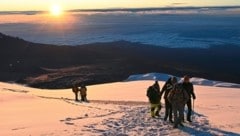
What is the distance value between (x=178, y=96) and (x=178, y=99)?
0.11 meters

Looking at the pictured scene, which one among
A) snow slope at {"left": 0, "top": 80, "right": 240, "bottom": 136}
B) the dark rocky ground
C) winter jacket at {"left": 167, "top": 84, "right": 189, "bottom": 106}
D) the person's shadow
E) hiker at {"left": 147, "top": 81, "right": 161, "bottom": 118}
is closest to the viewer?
the person's shadow

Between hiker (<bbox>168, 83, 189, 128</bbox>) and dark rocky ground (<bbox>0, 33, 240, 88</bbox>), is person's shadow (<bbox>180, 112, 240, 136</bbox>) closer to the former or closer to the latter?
hiker (<bbox>168, 83, 189, 128</bbox>)

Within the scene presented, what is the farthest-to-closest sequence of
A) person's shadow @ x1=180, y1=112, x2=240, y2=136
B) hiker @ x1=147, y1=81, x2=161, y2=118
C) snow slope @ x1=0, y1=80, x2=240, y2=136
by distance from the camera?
1. hiker @ x1=147, y1=81, x2=161, y2=118
2. snow slope @ x1=0, y1=80, x2=240, y2=136
3. person's shadow @ x1=180, y1=112, x2=240, y2=136

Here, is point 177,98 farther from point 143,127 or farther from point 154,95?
point 154,95

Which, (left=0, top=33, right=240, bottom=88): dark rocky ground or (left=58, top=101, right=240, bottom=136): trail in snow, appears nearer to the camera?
(left=58, top=101, right=240, bottom=136): trail in snow

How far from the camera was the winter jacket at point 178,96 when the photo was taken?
15.1m

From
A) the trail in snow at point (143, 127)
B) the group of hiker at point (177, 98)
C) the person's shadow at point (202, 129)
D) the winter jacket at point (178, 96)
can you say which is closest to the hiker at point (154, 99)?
the group of hiker at point (177, 98)

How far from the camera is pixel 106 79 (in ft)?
193

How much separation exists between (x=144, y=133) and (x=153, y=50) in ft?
410

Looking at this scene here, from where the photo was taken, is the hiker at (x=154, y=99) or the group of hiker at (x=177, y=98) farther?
the hiker at (x=154, y=99)

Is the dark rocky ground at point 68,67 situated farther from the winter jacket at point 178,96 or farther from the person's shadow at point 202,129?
the winter jacket at point 178,96

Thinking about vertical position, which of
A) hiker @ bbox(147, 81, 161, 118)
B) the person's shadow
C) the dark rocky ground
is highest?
the dark rocky ground

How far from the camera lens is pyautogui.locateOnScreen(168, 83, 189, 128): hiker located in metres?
15.1

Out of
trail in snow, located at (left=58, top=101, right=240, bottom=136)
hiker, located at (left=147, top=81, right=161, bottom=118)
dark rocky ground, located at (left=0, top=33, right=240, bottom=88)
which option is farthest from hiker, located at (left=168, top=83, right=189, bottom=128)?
dark rocky ground, located at (left=0, top=33, right=240, bottom=88)
